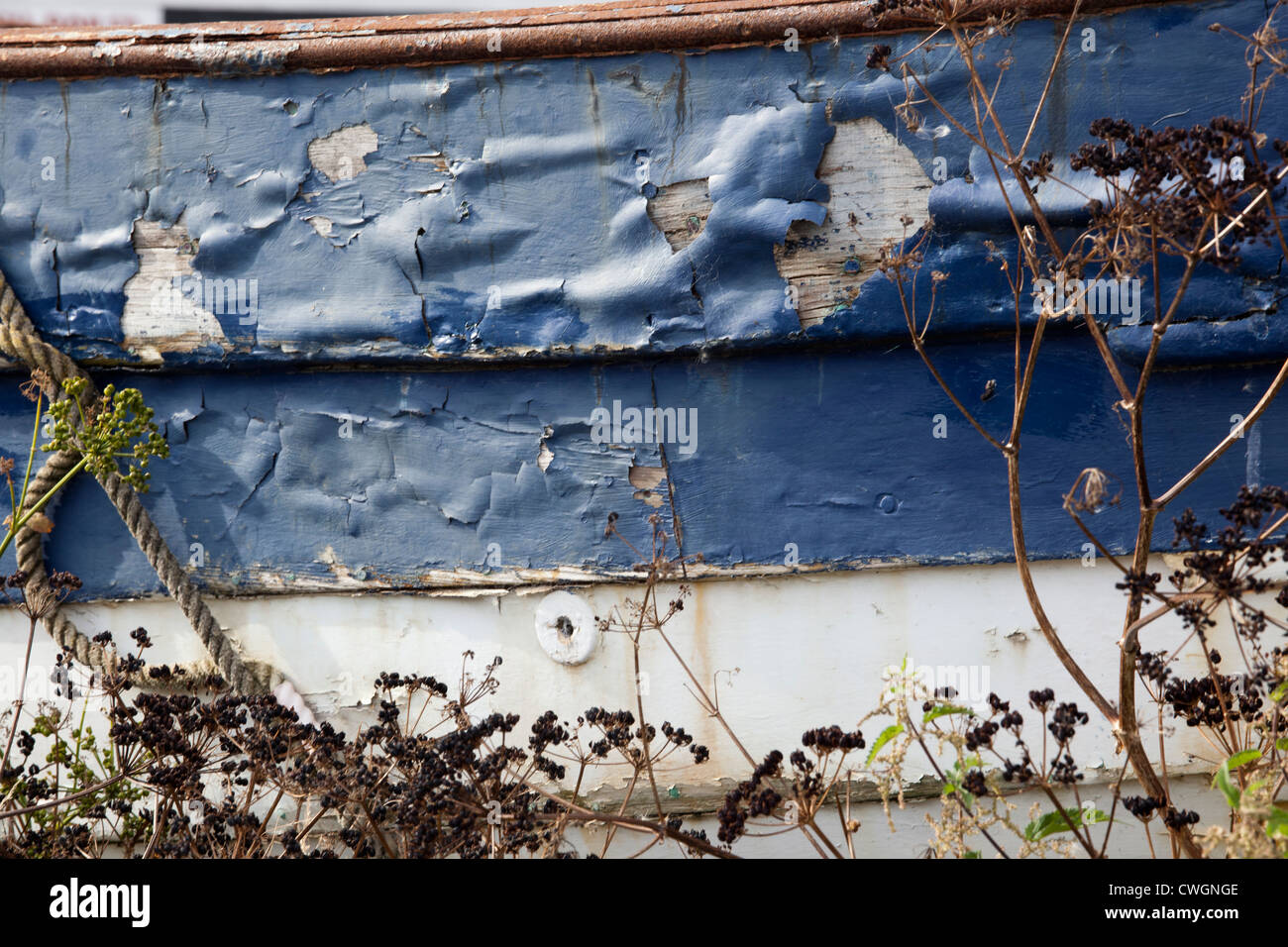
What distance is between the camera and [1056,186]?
8.23ft

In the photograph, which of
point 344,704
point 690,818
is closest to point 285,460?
point 344,704

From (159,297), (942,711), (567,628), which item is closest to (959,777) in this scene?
(942,711)

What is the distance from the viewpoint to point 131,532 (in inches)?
109

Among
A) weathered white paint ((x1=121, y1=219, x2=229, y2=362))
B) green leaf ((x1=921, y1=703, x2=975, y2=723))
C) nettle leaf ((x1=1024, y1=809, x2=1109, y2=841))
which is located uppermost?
weathered white paint ((x1=121, y1=219, x2=229, y2=362))

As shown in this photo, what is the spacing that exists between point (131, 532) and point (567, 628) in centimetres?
124

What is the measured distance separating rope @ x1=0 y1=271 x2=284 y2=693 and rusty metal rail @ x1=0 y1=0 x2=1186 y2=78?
2.28ft

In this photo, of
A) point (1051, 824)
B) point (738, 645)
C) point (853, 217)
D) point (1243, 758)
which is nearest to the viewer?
point (1243, 758)

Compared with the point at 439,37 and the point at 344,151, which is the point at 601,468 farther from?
the point at 439,37

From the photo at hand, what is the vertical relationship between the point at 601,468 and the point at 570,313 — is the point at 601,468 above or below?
below

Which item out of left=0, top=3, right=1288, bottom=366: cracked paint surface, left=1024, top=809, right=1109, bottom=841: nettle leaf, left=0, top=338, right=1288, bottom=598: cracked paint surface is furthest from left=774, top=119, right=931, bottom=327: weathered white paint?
left=1024, top=809, right=1109, bottom=841: nettle leaf

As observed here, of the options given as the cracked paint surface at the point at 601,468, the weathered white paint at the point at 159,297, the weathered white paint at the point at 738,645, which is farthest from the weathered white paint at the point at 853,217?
the weathered white paint at the point at 159,297

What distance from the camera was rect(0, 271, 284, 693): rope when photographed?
2684 mm

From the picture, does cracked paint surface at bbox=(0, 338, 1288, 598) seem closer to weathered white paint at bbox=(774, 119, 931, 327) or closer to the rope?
the rope

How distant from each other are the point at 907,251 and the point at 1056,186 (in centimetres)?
39
